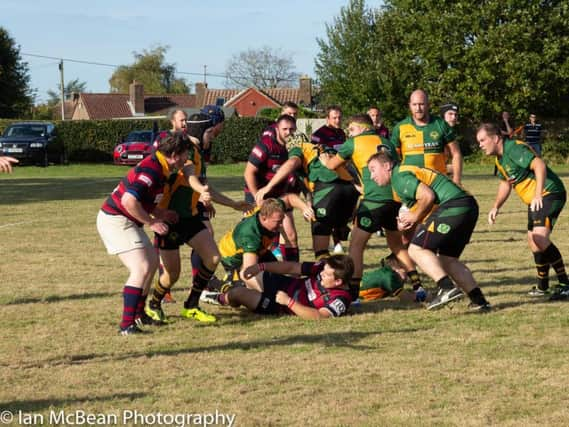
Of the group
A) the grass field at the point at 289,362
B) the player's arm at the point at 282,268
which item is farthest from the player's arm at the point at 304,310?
the player's arm at the point at 282,268

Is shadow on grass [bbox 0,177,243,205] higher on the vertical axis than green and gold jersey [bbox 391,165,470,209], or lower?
lower

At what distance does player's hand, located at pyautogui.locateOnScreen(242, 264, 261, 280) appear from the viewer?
8.37 meters

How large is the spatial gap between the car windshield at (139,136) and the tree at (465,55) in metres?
10.6

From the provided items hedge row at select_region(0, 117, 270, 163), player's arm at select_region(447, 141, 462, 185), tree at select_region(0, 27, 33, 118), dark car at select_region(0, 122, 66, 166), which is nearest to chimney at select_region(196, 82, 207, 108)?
tree at select_region(0, 27, 33, 118)

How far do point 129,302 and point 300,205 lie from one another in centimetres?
263

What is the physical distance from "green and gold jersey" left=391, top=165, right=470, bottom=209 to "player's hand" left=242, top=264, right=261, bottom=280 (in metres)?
1.47

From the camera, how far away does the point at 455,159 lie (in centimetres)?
1110

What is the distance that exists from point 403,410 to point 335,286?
2.94m

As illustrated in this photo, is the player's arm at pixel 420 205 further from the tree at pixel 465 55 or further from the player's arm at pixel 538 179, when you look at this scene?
the tree at pixel 465 55

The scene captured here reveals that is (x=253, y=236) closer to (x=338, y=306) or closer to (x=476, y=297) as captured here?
(x=338, y=306)

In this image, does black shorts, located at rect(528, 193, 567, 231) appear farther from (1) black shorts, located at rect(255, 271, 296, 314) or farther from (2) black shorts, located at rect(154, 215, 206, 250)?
(2) black shorts, located at rect(154, 215, 206, 250)

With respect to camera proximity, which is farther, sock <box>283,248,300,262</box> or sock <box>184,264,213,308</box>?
sock <box>283,248,300,262</box>

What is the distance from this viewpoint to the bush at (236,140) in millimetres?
42250

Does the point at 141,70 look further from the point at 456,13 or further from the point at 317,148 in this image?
the point at 317,148
